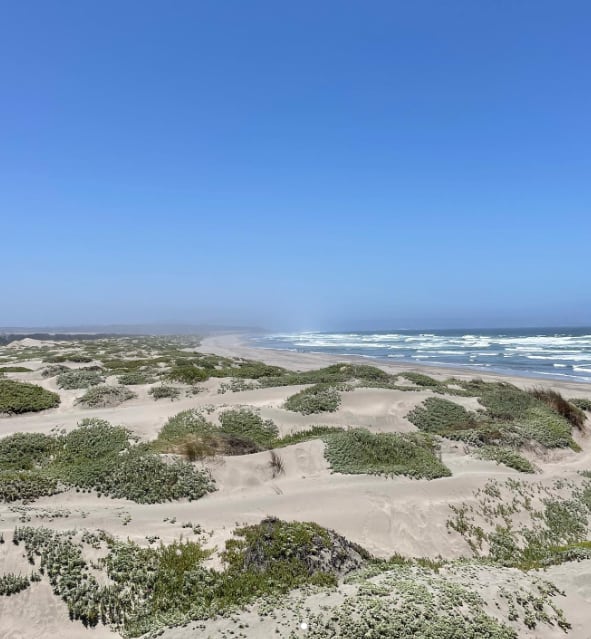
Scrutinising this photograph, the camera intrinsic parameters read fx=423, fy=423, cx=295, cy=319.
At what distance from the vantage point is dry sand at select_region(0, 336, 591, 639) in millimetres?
8156

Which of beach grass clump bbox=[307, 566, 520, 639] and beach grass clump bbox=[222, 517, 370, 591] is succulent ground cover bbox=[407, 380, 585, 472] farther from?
beach grass clump bbox=[307, 566, 520, 639]

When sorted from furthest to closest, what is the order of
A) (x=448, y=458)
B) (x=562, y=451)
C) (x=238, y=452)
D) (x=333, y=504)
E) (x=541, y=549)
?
(x=562, y=451), (x=448, y=458), (x=238, y=452), (x=333, y=504), (x=541, y=549)

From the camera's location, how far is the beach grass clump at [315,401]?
83.0 ft

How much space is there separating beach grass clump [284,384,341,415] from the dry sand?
124cm

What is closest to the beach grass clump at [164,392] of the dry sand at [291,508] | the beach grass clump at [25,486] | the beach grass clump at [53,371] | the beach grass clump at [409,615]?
the dry sand at [291,508]

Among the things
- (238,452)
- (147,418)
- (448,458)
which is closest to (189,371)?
(147,418)

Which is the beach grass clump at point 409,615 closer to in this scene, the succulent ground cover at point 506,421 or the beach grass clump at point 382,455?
the beach grass clump at point 382,455

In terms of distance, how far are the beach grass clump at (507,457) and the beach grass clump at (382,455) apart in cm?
235

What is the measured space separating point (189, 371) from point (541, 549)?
90.4ft

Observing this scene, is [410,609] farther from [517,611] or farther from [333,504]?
[333,504]

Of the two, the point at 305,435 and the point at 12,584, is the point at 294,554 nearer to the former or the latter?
the point at 12,584

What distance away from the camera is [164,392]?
29422 mm

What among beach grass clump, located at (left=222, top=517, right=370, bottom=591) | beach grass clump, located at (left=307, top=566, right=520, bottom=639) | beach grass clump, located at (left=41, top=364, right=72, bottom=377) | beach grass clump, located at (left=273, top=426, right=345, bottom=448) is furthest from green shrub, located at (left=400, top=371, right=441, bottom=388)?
beach grass clump, located at (left=41, top=364, right=72, bottom=377)

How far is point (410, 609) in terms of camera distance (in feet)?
25.6
